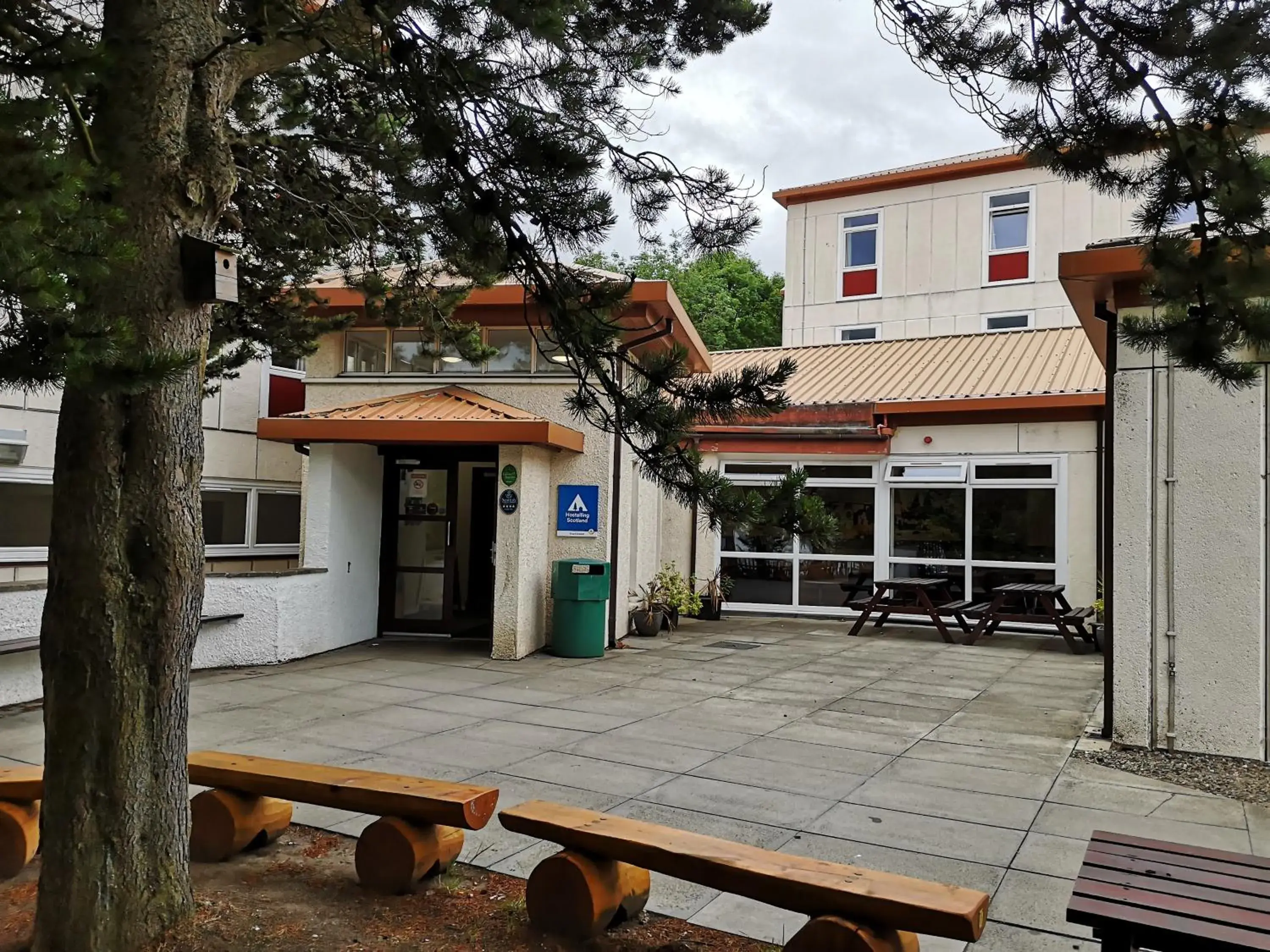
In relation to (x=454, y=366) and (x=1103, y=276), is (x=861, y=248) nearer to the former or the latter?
(x=454, y=366)

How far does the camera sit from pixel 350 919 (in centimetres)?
379

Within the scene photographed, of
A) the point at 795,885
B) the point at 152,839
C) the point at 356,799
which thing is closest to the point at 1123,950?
the point at 795,885

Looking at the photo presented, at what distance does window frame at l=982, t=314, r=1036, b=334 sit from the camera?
20.8 metres

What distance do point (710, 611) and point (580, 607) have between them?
4.85 meters

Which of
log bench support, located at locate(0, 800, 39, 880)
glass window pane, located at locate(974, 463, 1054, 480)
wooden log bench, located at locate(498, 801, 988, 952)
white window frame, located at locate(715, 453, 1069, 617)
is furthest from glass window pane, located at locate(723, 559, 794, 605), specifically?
log bench support, located at locate(0, 800, 39, 880)

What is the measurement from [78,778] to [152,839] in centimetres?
35

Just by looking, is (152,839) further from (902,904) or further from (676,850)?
(902,904)

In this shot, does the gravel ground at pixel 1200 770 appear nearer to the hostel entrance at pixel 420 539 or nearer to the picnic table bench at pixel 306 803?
the picnic table bench at pixel 306 803

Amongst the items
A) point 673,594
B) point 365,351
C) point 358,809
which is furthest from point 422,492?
point 358,809

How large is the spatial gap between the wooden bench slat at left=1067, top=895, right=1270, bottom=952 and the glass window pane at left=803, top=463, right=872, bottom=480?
12.6 meters

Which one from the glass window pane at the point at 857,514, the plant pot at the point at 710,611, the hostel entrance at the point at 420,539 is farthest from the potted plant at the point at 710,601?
the hostel entrance at the point at 420,539

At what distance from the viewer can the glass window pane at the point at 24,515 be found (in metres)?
10.2

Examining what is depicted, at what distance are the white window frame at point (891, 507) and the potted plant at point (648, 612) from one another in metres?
2.07

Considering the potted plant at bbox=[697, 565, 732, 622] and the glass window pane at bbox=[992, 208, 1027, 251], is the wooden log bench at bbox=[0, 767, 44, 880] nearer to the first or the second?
the potted plant at bbox=[697, 565, 732, 622]
